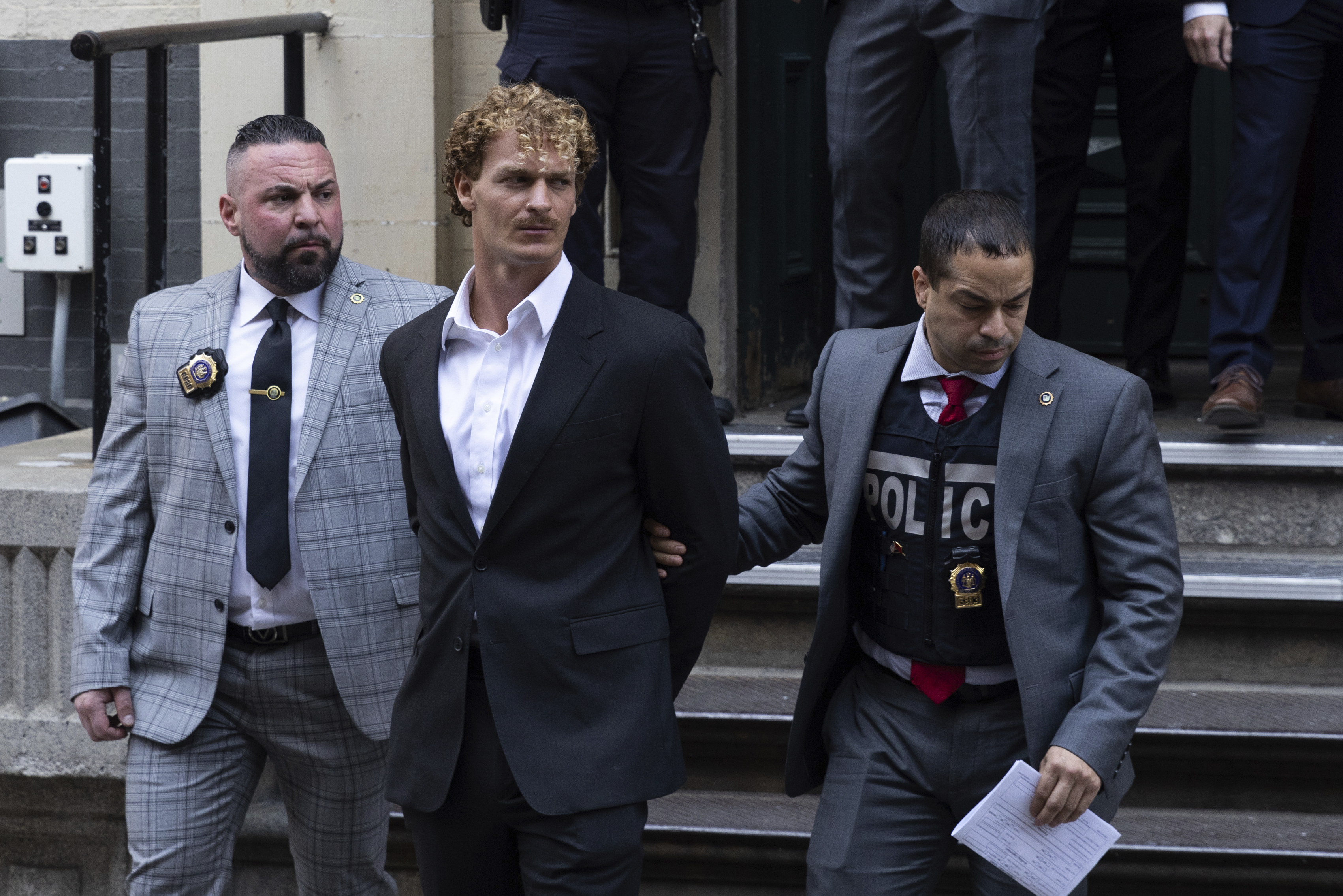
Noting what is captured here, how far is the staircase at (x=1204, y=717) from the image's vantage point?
375 centimetres

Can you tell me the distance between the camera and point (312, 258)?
3.12 metres

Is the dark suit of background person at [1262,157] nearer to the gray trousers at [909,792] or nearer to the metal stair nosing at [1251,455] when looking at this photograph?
the metal stair nosing at [1251,455]

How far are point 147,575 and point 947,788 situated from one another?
1.64 m

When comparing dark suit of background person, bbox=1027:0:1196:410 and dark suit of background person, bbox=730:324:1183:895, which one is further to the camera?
dark suit of background person, bbox=1027:0:1196:410

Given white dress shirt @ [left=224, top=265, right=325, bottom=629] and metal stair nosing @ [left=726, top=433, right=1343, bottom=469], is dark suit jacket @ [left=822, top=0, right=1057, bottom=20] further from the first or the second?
white dress shirt @ [left=224, top=265, right=325, bottom=629]

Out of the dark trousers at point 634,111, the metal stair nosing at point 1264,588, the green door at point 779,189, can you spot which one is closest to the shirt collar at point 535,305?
the metal stair nosing at point 1264,588

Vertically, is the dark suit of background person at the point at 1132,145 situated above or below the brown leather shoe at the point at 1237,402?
above

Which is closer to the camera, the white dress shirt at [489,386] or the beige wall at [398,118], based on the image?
the white dress shirt at [489,386]

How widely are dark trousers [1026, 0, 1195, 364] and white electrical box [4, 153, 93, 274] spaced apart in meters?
3.59

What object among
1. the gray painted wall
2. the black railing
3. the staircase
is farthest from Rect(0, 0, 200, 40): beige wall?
the staircase

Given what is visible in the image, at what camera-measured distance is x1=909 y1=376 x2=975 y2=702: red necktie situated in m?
2.68

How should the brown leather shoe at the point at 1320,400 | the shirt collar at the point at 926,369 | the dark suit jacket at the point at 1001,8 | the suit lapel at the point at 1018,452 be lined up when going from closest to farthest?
the suit lapel at the point at 1018,452 < the shirt collar at the point at 926,369 < the dark suit jacket at the point at 1001,8 < the brown leather shoe at the point at 1320,400

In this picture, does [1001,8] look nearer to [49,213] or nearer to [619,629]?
[619,629]

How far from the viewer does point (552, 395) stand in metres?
2.49
